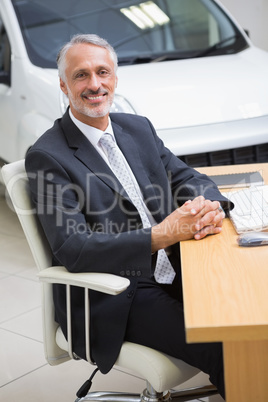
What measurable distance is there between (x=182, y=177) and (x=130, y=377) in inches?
32.5

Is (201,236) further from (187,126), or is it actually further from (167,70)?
(167,70)

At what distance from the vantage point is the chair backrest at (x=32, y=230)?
1.84 m

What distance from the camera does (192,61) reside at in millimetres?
3742

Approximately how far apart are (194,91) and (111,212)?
66.3 inches

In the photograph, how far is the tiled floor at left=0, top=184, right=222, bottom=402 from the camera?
2.46m

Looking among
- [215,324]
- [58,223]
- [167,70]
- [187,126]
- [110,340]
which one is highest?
[167,70]

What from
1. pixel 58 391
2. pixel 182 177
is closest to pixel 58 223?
pixel 182 177

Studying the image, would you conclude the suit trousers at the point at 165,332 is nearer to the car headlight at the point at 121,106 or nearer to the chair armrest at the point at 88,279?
the chair armrest at the point at 88,279

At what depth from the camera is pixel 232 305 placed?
133cm

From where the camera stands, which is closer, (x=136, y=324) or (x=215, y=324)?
(x=215, y=324)

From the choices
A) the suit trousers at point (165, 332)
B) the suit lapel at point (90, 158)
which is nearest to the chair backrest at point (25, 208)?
the suit lapel at point (90, 158)

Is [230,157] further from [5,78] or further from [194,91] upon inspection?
[5,78]

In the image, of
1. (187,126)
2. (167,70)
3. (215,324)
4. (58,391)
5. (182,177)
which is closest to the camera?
(215,324)

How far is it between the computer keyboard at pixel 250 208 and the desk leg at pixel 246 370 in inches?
14.9
